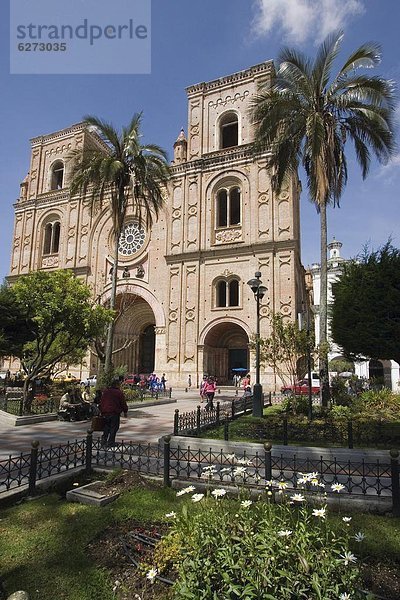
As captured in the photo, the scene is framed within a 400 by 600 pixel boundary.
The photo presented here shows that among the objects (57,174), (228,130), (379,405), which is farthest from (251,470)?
(57,174)

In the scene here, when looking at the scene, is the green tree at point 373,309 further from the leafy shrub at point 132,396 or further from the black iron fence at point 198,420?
the leafy shrub at point 132,396

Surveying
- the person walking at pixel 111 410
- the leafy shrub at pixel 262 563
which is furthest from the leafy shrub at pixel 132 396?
the leafy shrub at pixel 262 563

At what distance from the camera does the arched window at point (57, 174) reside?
3934cm

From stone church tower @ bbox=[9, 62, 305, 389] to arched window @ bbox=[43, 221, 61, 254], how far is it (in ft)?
3.19

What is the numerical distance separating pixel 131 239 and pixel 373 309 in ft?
83.4

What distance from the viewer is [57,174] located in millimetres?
40250

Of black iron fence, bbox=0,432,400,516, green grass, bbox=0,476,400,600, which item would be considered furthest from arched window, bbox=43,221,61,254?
green grass, bbox=0,476,400,600

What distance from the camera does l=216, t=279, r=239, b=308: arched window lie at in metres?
29.2

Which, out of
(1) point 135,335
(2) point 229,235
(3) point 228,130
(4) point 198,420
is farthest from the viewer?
(1) point 135,335

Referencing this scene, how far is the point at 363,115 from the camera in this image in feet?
47.2

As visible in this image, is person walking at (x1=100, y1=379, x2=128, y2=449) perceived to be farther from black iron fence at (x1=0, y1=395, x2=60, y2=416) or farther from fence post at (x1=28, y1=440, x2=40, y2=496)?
black iron fence at (x1=0, y1=395, x2=60, y2=416)

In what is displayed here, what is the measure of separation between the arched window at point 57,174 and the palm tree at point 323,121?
2957 cm

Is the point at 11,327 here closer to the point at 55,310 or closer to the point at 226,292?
the point at 55,310

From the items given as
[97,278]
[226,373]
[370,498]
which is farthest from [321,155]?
[97,278]
